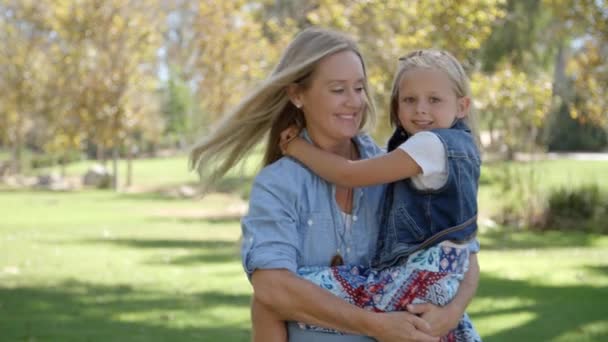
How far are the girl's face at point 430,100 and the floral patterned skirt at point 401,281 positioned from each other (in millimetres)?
446

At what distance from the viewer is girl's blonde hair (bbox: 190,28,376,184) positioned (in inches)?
122

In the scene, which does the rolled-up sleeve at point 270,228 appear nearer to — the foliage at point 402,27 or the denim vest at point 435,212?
the denim vest at point 435,212

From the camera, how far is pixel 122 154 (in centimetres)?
7125

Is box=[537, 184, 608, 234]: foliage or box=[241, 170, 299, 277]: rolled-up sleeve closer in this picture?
box=[241, 170, 299, 277]: rolled-up sleeve

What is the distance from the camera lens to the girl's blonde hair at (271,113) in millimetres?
3105

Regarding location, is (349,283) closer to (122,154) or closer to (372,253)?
(372,253)

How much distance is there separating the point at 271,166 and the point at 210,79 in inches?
1042

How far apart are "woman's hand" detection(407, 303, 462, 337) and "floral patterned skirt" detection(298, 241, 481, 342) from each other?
0.07 feet

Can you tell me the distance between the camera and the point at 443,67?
3193 mm

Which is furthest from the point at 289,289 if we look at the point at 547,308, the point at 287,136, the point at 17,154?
the point at 17,154

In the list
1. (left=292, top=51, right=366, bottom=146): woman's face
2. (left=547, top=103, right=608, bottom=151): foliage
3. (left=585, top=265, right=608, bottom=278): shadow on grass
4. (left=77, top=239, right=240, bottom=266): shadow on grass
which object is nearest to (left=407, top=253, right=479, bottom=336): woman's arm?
(left=292, top=51, right=366, bottom=146): woman's face

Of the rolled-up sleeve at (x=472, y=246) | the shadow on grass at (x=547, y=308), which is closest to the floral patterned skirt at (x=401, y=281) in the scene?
the rolled-up sleeve at (x=472, y=246)

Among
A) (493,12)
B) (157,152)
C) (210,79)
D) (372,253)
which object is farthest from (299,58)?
(157,152)

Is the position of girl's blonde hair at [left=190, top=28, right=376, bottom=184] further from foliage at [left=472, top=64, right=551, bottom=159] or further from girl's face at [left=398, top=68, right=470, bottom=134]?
foliage at [left=472, top=64, right=551, bottom=159]
